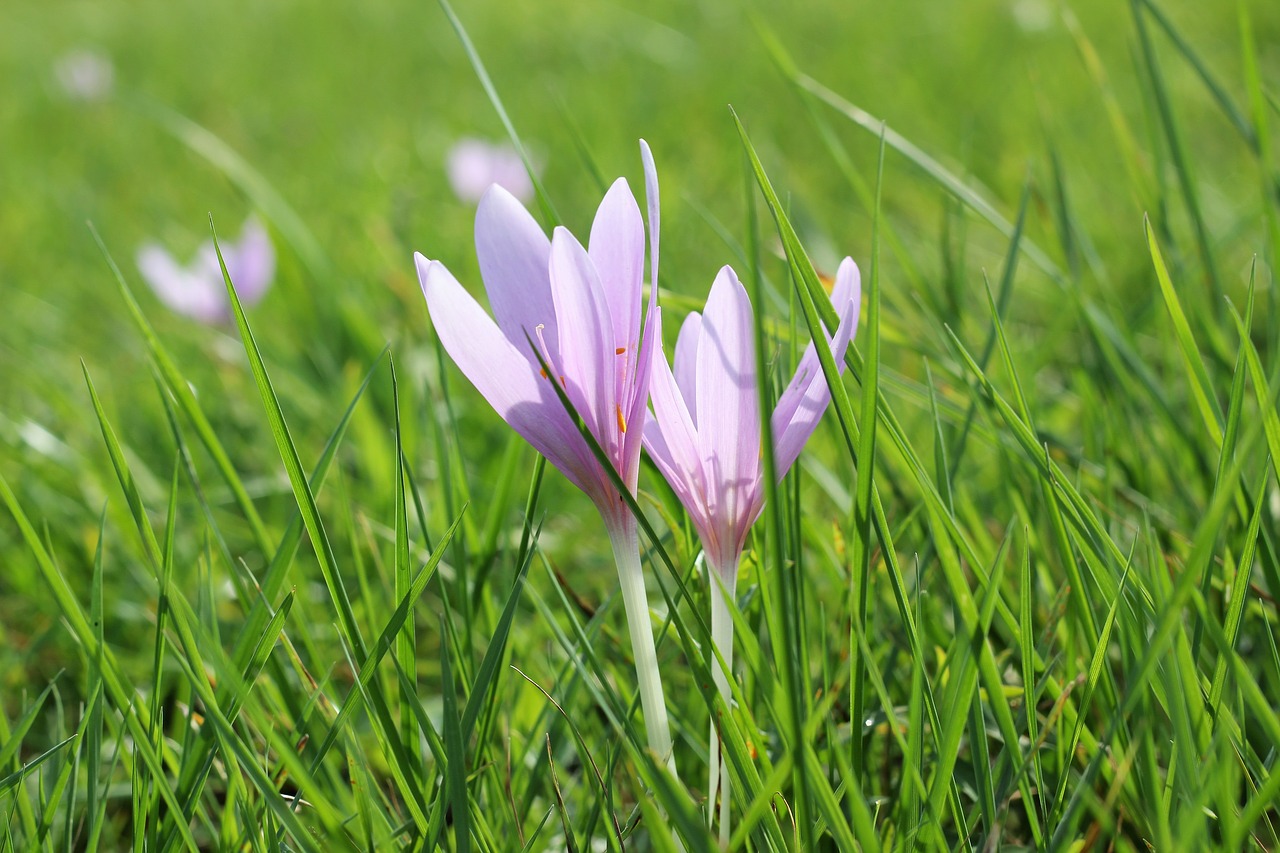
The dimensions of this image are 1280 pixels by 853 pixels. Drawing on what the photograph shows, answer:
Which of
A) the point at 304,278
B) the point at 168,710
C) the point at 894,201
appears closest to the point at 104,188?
the point at 304,278

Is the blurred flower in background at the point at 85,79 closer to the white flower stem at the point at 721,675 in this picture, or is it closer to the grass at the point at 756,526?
the grass at the point at 756,526

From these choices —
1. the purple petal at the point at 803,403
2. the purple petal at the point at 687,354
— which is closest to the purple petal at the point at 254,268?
the purple petal at the point at 687,354

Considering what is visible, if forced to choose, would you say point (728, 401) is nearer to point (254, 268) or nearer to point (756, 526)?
point (756, 526)

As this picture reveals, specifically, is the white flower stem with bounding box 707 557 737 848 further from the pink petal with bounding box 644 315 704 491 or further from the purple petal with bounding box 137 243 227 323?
the purple petal with bounding box 137 243 227 323

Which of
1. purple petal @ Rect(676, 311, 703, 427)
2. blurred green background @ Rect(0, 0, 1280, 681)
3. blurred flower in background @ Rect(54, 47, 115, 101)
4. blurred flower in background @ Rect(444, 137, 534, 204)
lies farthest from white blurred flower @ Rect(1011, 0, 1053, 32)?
blurred flower in background @ Rect(54, 47, 115, 101)

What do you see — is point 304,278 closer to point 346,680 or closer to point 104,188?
point 346,680

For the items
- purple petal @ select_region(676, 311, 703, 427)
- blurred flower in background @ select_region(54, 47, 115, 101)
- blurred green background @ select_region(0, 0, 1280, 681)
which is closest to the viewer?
purple petal @ select_region(676, 311, 703, 427)

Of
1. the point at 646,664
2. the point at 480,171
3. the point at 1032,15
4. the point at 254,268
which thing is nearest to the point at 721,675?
the point at 646,664
